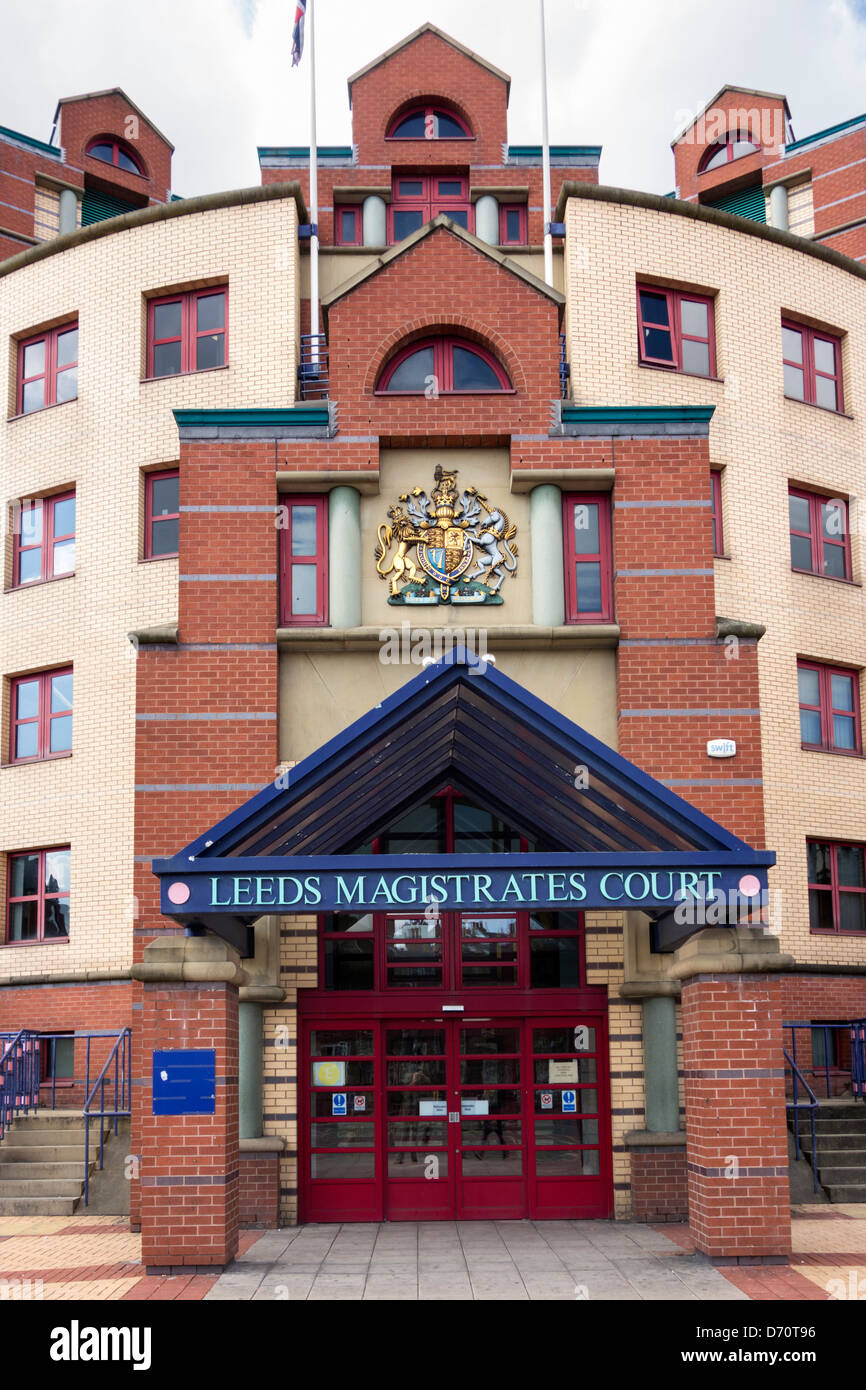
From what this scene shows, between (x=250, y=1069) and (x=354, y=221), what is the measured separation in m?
15.9

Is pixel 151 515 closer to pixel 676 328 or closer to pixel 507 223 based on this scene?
pixel 676 328

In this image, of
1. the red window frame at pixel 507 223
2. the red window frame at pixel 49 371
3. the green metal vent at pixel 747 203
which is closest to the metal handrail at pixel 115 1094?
the red window frame at pixel 49 371

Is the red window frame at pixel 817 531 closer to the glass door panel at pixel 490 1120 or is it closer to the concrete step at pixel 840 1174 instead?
the concrete step at pixel 840 1174

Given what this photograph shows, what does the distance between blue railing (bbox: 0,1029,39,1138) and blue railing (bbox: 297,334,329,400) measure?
9615 mm

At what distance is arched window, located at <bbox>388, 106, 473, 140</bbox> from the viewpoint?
81.3 feet

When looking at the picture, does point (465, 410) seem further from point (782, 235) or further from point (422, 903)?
point (782, 235)

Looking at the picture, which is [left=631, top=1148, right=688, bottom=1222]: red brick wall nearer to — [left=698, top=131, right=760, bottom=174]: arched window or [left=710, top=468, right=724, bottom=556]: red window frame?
[left=710, top=468, right=724, bottom=556]: red window frame

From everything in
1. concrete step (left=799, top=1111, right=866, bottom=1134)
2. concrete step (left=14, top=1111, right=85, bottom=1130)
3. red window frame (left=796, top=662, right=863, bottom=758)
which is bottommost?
concrete step (left=799, top=1111, right=866, bottom=1134)

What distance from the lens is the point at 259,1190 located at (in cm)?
1336

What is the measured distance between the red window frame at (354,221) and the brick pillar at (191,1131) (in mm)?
15948

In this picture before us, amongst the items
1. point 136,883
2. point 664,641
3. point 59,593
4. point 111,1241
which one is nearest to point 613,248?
point 664,641

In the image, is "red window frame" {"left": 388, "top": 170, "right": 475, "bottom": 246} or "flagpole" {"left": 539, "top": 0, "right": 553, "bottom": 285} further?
"red window frame" {"left": 388, "top": 170, "right": 475, "bottom": 246}

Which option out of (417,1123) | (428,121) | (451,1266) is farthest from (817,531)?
(451,1266)

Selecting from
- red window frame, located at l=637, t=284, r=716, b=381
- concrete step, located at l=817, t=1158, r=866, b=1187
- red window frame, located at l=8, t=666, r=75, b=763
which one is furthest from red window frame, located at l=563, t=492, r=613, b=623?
red window frame, located at l=8, t=666, r=75, b=763
